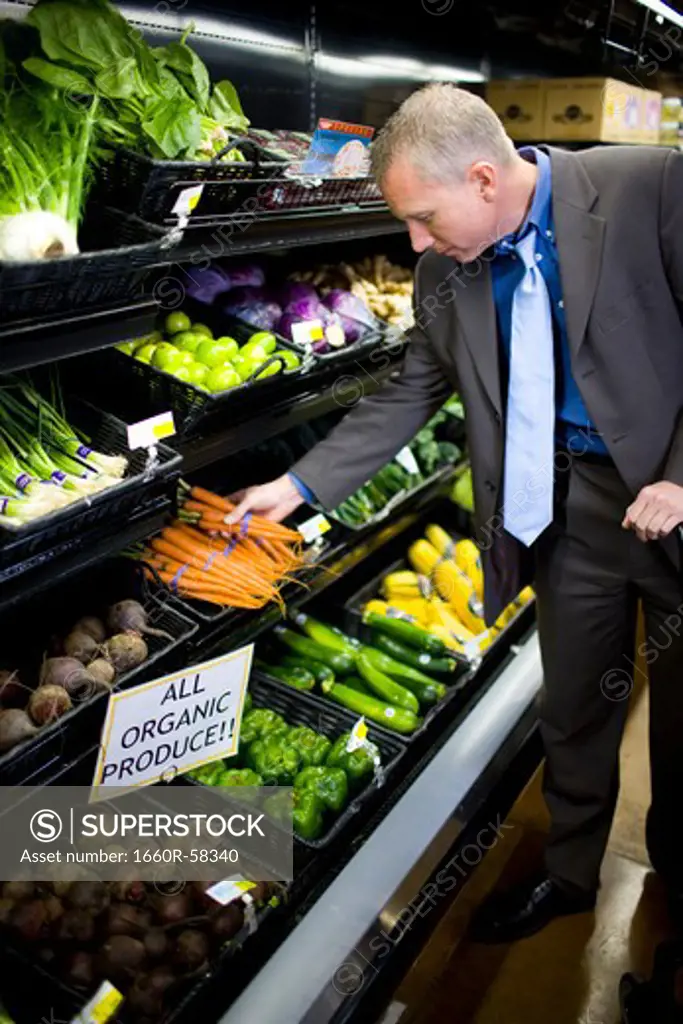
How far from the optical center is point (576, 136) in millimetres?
3914

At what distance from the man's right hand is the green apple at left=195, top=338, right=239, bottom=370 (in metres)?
0.34

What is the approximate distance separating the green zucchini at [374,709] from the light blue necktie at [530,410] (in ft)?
2.20

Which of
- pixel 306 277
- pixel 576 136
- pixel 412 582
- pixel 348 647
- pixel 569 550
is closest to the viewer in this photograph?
pixel 569 550

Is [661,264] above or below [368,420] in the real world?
above

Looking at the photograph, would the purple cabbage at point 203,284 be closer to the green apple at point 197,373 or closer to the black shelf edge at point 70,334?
the green apple at point 197,373

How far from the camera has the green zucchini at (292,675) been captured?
2.74 meters

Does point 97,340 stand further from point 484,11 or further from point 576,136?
point 576,136

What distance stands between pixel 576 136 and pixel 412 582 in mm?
2076

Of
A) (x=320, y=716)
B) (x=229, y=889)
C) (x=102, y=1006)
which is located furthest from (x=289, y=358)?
(x=102, y=1006)

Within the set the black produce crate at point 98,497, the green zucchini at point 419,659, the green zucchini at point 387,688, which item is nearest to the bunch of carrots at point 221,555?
the black produce crate at point 98,497

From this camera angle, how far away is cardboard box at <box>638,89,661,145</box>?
4422 mm

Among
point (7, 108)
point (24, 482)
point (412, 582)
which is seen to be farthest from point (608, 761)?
point (7, 108)

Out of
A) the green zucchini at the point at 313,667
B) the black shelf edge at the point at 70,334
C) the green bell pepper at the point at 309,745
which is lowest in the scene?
the green zucchini at the point at 313,667

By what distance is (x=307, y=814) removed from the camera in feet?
7.36
